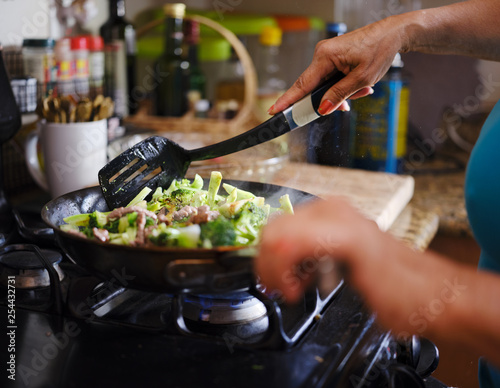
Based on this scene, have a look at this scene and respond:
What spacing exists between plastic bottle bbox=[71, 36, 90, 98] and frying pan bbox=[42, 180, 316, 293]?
0.84 m

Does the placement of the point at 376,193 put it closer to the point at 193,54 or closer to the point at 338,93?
the point at 338,93

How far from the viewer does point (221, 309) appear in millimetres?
761

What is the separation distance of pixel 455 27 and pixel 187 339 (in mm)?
722

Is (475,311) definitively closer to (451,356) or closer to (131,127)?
(451,356)

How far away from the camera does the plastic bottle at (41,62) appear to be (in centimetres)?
133

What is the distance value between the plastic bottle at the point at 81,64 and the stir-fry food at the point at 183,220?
0.69 meters

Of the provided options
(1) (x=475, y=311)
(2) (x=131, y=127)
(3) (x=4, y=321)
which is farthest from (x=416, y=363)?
(2) (x=131, y=127)

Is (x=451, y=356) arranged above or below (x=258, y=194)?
below

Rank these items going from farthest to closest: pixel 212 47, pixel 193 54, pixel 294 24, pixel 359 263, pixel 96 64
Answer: pixel 294 24 < pixel 212 47 < pixel 193 54 < pixel 96 64 < pixel 359 263

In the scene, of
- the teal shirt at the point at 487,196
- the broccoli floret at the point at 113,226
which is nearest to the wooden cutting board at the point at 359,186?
the teal shirt at the point at 487,196

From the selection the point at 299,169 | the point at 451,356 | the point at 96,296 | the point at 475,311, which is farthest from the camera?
the point at 299,169

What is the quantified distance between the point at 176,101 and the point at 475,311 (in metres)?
1.51

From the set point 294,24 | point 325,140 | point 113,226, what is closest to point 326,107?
point 325,140

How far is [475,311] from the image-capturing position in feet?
1.70
